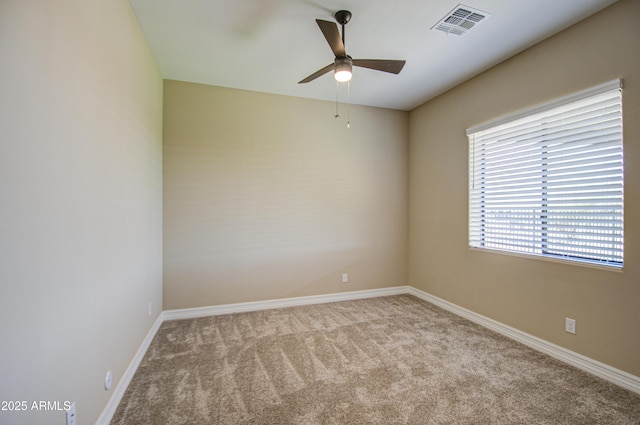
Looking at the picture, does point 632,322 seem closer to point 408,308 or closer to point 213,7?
point 408,308

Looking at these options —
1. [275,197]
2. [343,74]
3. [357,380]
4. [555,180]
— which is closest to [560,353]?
[555,180]

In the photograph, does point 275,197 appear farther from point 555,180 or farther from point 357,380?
point 555,180

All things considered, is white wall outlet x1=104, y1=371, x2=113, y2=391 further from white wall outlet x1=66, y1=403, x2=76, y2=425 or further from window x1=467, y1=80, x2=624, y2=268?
window x1=467, y1=80, x2=624, y2=268

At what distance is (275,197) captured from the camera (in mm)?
3734

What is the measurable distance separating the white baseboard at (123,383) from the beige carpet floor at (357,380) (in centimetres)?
4

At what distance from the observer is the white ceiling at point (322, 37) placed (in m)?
2.13

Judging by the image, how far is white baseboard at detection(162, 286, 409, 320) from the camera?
11.0 ft

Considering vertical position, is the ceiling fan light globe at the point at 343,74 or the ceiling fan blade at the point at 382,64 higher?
the ceiling fan blade at the point at 382,64

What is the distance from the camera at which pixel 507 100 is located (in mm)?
2867

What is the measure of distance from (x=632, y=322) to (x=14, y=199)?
3594 millimetres

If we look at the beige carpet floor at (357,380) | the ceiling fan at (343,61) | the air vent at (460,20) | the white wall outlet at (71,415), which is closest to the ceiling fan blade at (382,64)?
the ceiling fan at (343,61)

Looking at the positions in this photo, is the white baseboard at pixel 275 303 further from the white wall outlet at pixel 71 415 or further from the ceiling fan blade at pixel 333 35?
the ceiling fan blade at pixel 333 35

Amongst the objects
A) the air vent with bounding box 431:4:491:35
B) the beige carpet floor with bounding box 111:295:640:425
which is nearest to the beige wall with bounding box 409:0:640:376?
the beige carpet floor with bounding box 111:295:640:425

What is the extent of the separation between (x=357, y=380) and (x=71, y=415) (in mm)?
1700
